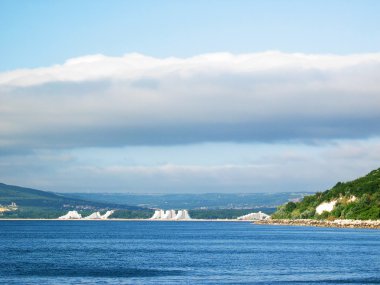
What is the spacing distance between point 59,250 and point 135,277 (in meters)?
55.5

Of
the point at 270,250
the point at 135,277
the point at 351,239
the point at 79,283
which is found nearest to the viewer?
the point at 79,283

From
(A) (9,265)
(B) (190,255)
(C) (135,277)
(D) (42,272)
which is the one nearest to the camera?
(C) (135,277)

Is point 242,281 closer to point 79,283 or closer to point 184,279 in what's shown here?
point 184,279

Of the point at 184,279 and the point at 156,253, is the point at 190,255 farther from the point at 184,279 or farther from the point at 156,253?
the point at 184,279

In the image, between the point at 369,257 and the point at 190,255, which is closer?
the point at 369,257

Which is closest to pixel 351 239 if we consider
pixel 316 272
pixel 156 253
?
pixel 156 253

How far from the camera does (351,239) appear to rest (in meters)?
169

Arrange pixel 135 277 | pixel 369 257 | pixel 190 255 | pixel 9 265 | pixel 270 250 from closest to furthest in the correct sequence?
pixel 135 277, pixel 9 265, pixel 369 257, pixel 190 255, pixel 270 250

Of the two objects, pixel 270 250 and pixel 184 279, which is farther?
pixel 270 250

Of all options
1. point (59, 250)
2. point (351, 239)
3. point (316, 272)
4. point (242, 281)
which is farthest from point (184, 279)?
point (351, 239)

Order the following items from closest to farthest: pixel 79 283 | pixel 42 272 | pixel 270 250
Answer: pixel 79 283
pixel 42 272
pixel 270 250

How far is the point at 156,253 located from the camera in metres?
136

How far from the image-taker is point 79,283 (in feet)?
283

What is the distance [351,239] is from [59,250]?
56.2 m
